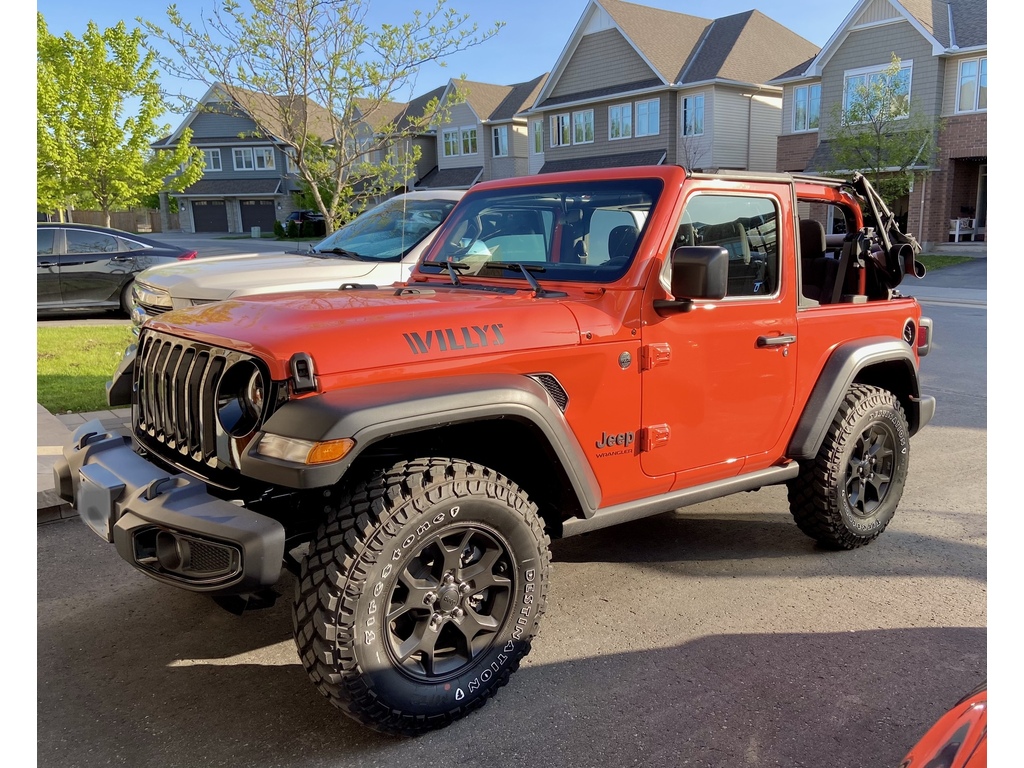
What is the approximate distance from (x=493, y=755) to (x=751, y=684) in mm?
1110

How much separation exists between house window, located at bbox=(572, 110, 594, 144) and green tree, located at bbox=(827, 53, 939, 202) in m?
11.4

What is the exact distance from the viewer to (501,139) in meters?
41.4

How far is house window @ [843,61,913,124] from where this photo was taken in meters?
24.4

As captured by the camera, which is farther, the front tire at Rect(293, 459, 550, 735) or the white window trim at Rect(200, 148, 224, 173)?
the white window trim at Rect(200, 148, 224, 173)

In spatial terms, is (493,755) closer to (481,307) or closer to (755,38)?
(481,307)

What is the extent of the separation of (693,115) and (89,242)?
23967 mm

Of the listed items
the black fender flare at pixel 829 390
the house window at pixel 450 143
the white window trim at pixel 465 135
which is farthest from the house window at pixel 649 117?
the black fender flare at pixel 829 390

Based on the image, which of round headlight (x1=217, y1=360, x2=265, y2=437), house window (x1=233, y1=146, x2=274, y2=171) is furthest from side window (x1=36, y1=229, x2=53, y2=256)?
house window (x1=233, y1=146, x2=274, y2=171)

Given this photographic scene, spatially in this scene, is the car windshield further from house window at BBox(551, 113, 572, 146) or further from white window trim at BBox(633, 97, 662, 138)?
house window at BBox(551, 113, 572, 146)

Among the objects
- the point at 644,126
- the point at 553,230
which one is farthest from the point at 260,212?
the point at 553,230

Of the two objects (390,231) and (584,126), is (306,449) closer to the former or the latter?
(390,231)

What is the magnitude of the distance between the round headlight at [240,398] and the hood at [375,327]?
114mm

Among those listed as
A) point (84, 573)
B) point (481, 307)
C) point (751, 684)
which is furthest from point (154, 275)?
point (751, 684)

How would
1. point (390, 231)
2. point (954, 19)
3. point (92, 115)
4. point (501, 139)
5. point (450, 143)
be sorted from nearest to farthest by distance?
point (390, 231)
point (92, 115)
point (954, 19)
point (501, 139)
point (450, 143)
